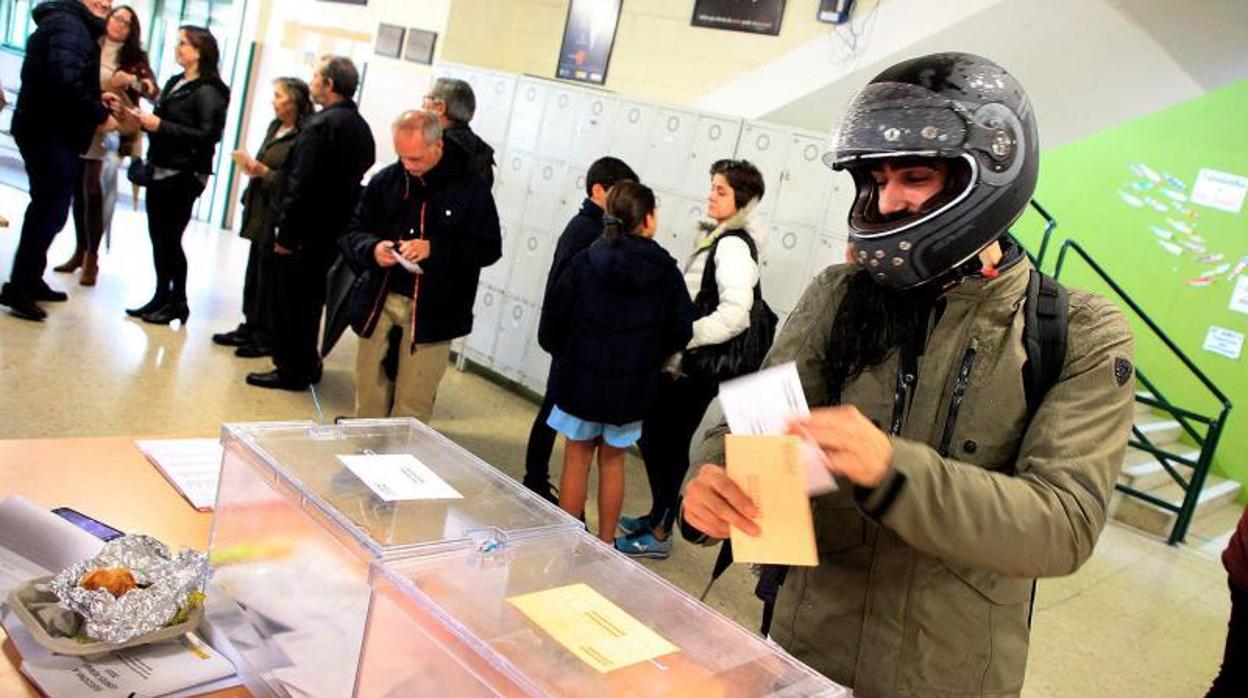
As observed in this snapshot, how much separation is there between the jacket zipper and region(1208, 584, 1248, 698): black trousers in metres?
1.67

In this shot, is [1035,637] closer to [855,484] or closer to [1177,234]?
[855,484]

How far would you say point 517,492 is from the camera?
4.53ft

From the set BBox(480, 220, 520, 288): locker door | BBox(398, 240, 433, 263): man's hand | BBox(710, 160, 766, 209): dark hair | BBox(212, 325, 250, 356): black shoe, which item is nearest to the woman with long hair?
BBox(212, 325, 250, 356): black shoe

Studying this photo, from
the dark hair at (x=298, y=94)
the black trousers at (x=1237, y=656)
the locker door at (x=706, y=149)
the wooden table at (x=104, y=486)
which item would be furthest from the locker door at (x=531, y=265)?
the black trousers at (x=1237, y=656)

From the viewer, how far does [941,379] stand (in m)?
1.26

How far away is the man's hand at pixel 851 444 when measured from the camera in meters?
0.98

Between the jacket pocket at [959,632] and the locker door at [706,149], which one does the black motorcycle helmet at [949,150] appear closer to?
the jacket pocket at [959,632]

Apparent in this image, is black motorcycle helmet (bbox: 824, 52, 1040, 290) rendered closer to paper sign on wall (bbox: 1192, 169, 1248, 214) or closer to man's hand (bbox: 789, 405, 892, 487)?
man's hand (bbox: 789, 405, 892, 487)

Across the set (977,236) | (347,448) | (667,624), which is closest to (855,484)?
(667,624)

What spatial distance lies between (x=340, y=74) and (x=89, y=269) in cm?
249

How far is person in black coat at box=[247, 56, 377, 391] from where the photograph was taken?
4398 millimetres

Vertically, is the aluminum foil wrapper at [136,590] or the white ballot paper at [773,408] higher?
the white ballot paper at [773,408]

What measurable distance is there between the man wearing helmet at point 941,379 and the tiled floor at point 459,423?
2.23m

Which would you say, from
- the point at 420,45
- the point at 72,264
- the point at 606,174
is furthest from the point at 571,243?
the point at 420,45
